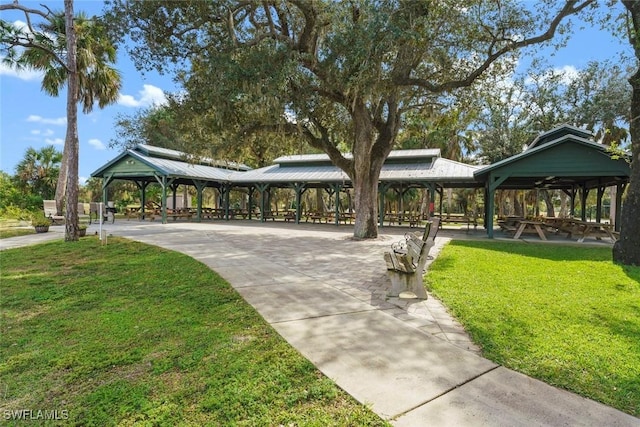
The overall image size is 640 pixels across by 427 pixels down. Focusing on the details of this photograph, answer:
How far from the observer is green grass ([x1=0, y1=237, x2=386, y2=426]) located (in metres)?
2.27

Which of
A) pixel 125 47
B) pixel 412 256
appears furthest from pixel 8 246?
pixel 412 256

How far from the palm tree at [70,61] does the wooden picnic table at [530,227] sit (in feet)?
54.2

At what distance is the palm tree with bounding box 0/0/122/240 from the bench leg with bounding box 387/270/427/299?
35.9 feet

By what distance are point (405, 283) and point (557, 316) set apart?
193 centimetres

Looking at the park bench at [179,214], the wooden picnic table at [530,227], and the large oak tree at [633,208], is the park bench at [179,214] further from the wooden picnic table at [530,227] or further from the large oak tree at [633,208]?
the large oak tree at [633,208]

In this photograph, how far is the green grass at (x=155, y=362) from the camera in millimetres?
2270

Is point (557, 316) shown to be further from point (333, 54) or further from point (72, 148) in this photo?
point (72, 148)

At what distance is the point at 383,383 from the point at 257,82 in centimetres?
941

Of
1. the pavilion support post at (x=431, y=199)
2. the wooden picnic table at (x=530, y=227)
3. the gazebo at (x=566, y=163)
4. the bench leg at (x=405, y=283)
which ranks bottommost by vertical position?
the bench leg at (x=405, y=283)

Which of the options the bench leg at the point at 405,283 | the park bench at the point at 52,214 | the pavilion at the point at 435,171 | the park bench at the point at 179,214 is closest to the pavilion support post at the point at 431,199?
the pavilion at the point at 435,171

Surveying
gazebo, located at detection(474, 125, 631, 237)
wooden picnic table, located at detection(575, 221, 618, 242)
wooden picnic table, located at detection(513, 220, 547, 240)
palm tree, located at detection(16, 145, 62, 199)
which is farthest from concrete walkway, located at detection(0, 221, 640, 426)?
palm tree, located at detection(16, 145, 62, 199)

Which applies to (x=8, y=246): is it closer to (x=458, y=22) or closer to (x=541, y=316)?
(x=541, y=316)

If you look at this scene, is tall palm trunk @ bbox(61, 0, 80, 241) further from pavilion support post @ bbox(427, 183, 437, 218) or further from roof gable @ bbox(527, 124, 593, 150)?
roof gable @ bbox(527, 124, 593, 150)

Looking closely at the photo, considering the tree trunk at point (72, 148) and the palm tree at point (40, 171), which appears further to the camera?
the palm tree at point (40, 171)
